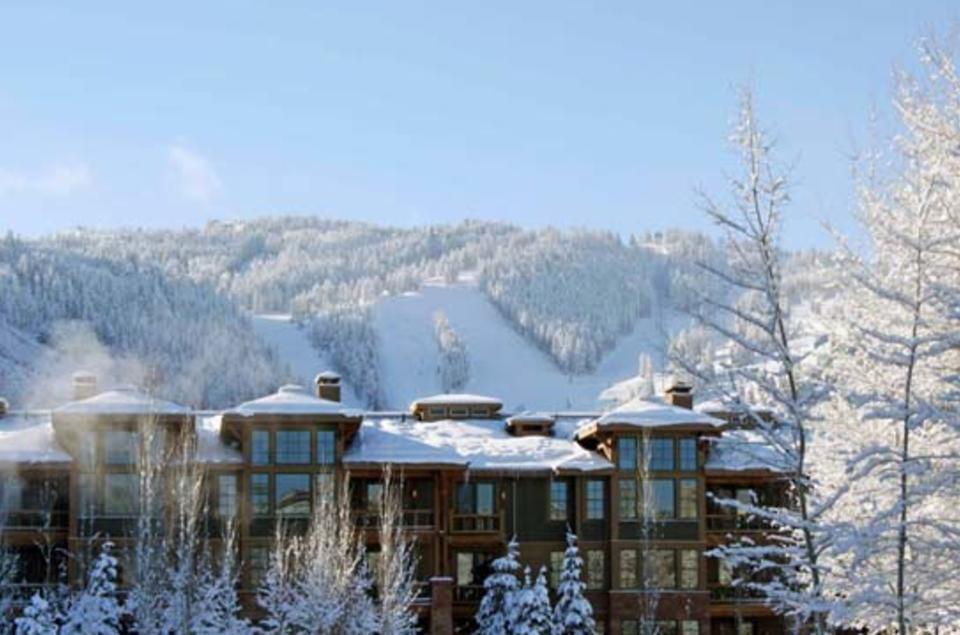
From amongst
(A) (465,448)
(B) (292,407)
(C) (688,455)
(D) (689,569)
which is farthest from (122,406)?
(D) (689,569)

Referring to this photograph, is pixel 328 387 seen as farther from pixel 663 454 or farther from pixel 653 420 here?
pixel 663 454

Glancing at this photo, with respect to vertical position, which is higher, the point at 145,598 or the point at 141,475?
the point at 141,475

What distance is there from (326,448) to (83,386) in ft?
26.5

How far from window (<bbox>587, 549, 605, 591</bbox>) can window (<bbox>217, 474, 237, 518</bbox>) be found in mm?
10167

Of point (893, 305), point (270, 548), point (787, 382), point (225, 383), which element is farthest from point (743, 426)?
point (225, 383)

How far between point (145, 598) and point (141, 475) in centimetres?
296

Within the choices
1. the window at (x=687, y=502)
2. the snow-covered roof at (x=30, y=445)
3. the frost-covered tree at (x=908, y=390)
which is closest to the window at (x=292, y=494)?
the snow-covered roof at (x=30, y=445)

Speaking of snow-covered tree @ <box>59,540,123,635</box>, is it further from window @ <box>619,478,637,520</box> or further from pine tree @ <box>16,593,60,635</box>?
window @ <box>619,478,637,520</box>

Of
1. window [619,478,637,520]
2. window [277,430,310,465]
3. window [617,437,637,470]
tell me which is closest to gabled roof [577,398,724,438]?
window [617,437,637,470]

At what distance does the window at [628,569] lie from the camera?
136 feet

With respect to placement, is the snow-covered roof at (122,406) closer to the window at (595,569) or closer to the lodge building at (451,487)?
the lodge building at (451,487)

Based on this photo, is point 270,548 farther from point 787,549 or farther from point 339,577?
point 787,549

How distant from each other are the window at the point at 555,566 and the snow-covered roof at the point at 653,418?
386 cm

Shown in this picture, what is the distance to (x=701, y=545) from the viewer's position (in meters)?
41.8
